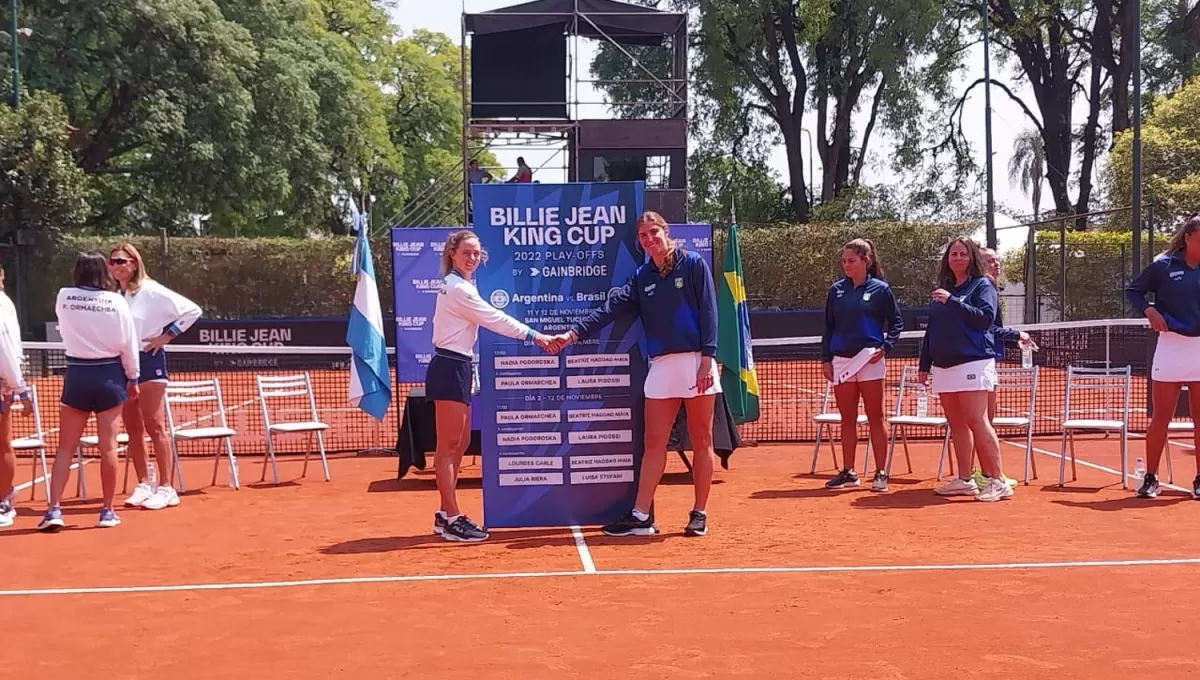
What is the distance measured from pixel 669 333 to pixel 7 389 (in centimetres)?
452

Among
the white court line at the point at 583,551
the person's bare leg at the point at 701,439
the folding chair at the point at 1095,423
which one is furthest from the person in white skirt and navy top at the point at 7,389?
the folding chair at the point at 1095,423

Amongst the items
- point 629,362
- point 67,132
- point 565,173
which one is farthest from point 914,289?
point 629,362

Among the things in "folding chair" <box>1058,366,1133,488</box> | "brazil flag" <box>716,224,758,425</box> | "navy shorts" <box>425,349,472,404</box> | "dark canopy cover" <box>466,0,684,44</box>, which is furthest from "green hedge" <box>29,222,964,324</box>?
"navy shorts" <box>425,349,472,404</box>

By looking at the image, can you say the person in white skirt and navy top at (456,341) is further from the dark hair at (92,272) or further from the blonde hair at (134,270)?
the blonde hair at (134,270)

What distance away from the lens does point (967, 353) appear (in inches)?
333

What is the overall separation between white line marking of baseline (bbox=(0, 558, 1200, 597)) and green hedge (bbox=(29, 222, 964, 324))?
843 inches

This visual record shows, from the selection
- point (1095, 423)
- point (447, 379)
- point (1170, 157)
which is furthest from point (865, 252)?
point (1170, 157)

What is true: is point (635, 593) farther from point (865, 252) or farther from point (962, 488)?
point (865, 252)

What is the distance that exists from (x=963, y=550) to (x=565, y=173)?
691 inches

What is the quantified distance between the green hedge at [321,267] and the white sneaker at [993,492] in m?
20.2

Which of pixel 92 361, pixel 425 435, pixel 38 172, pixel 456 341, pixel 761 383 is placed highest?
pixel 38 172

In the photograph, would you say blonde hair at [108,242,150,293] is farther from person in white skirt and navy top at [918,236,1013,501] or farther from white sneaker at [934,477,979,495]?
white sneaker at [934,477,979,495]

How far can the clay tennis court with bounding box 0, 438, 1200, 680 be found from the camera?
4750 millimetres

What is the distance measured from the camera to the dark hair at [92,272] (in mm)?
7898
